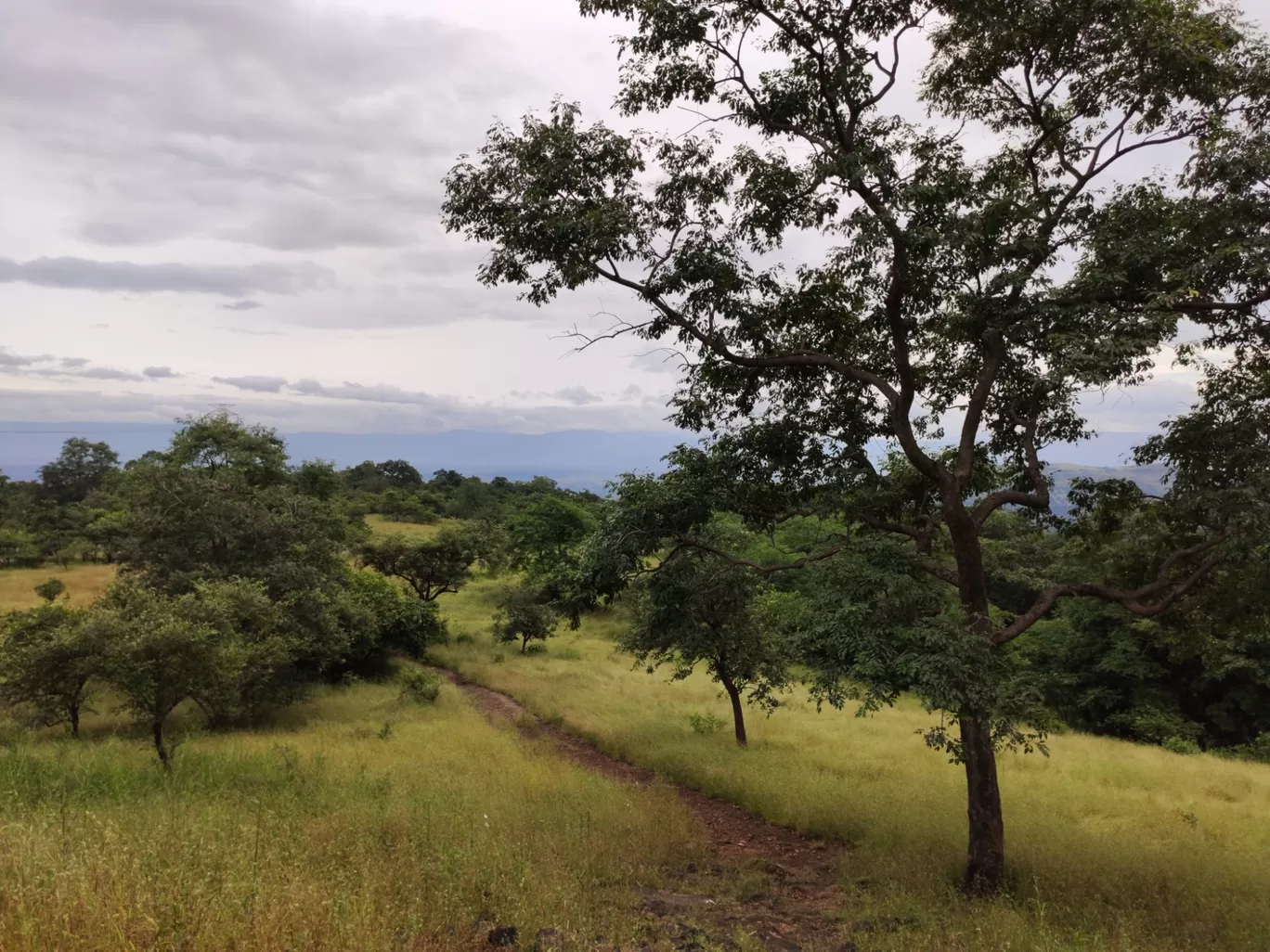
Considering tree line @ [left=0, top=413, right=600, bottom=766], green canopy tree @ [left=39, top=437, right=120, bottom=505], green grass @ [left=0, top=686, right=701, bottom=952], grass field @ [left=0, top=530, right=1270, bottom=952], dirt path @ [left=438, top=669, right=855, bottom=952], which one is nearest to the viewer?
green grass @ [left=0, top=686, right=701, bottom=952]

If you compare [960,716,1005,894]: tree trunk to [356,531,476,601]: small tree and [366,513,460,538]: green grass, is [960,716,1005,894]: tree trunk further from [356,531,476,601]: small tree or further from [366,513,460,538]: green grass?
[366,513,460,538]: green grass

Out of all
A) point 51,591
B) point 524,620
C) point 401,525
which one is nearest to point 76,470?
point 401,525

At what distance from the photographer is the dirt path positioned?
24.5 ft

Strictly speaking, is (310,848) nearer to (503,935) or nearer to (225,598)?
(503,935)

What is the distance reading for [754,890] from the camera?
962 cm

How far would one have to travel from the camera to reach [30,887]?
4.48 meters

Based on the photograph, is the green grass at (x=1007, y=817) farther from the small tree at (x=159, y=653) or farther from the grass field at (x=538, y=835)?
the small tree at (x=159, y=653)

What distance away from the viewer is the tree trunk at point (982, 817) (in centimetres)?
984

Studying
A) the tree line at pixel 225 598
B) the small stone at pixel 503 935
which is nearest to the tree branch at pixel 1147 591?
the small stone at pixel 503 935

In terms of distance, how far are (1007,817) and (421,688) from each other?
19.8 meters

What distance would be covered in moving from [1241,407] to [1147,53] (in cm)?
499

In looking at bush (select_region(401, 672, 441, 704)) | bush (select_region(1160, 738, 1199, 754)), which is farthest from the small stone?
bush (select_region(1160, 738, 1199, 754))

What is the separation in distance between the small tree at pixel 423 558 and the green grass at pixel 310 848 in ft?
82.8

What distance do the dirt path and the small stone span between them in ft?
5.45
